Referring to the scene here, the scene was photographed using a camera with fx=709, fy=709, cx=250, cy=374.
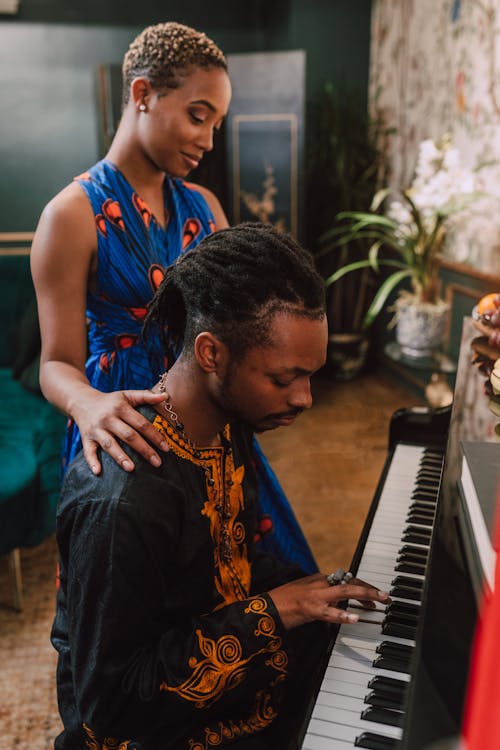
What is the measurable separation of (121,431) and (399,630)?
0.50 meters

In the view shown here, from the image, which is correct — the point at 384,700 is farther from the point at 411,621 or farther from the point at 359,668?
the point at 411,621

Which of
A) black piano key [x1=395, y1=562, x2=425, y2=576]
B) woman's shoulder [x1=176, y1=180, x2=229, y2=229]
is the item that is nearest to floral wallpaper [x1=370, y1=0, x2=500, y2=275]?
woman's shoulder [x1=176, y1=180, x2=229, y2=229]

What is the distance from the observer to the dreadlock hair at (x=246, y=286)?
102 cm

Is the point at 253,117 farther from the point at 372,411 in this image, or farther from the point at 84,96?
the point at 372,411

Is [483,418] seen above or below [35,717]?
above

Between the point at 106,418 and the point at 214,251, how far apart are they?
306 millimetres

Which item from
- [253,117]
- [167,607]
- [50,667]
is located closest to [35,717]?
[50,667]

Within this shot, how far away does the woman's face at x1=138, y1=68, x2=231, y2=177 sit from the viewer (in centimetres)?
142

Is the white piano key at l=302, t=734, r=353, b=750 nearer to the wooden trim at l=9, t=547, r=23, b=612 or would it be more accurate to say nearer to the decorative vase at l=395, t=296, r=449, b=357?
the wooden trim at l=9, t=547, r=23, b=612

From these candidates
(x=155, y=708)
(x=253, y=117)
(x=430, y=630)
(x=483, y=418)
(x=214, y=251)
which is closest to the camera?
(x=430, y=630)

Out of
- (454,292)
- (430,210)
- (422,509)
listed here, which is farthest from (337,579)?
(454,292)

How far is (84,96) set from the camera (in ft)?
17.9

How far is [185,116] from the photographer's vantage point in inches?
56.3

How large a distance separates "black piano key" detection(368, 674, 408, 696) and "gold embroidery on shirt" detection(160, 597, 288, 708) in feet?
0.46
